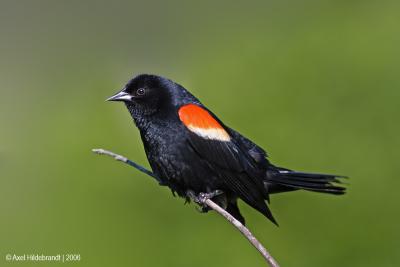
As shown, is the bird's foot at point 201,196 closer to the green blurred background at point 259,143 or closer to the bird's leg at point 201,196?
the bird's leg at point 201,196

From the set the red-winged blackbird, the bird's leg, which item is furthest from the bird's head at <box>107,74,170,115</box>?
the bird's leg

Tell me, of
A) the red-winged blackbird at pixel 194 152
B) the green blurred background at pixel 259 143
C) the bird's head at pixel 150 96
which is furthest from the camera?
the green blurred background at pixel 259 143

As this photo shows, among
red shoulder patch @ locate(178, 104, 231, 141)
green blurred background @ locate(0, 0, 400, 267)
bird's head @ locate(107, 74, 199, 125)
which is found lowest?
green blurred background @ locate(0, 0, 400, 267)

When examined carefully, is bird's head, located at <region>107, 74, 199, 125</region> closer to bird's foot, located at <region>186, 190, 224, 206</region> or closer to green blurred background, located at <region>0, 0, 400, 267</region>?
bird's foot, located at <region>186, 190, 224, 206</region>

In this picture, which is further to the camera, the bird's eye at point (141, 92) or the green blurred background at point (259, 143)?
the green blurred background at point (259, 143)

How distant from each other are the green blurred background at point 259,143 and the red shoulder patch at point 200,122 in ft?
4.10

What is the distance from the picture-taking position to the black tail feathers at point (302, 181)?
4.06 meters

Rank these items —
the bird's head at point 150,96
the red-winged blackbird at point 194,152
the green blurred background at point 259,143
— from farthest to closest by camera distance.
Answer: the green blurred background at point 259,143, the bird's head at point 150,96, the red-winged blackbird at point 194,152

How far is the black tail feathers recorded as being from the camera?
4062 millimetres

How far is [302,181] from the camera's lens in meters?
4.20

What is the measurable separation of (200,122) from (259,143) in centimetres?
166

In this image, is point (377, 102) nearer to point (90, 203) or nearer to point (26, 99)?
point (90, 203)

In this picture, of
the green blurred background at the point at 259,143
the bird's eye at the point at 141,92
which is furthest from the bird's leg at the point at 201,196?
the green blurred background at the point at 259,143

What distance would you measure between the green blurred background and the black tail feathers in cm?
91
